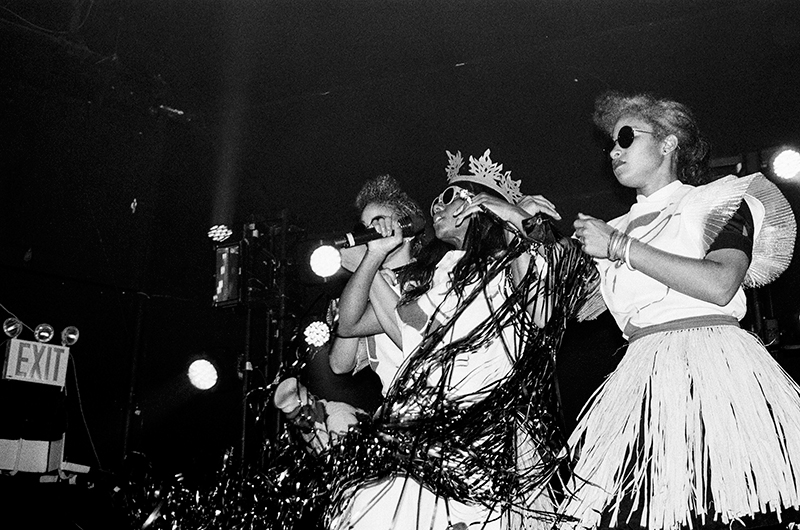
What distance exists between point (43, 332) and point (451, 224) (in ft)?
10.1

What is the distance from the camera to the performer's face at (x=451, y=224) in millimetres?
2484

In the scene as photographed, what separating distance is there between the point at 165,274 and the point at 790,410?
4.21 m

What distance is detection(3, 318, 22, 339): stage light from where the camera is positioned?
4648 millimetres

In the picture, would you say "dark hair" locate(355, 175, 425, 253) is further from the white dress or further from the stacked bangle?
the stacked bangle

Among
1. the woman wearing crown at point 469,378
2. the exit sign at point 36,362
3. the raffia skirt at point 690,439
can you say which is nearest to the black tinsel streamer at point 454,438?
the woman wearing crown at point 469,378

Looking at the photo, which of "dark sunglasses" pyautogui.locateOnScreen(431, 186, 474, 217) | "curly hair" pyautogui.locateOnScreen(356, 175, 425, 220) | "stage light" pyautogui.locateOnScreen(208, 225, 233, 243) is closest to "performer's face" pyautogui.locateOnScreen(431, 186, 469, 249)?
"dark sunglasses" pyautogui.locateOnScreen(431, 186, 474, 217)

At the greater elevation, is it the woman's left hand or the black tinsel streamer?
the woman's left hand

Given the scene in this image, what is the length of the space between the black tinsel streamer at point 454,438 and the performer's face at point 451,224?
0.28 metres

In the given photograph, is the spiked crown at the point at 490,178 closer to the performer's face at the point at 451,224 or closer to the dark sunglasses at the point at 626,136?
the performer's face at the point at 451,224

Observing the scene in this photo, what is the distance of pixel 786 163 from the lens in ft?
12.2

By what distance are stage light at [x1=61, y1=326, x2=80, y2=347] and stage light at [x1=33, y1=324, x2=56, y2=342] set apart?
7cm

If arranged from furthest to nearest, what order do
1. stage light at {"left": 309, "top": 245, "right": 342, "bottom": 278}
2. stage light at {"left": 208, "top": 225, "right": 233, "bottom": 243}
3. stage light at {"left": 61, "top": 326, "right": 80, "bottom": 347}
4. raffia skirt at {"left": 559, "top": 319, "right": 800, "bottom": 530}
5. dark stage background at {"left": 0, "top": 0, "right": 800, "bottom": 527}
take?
stage light at {"left": 208, "top": 225, "right": 233, "bottom": 243}
stage light at {"left": 61, "top": 326, "right": 80, "bottom": 347}
dark stage background at {"left": 0, "top": 0, "right": 800, "bottom": 527}
stage light at {"left": 309, "top": 245, "right": 342, "bottom": 278}
raffia skirt at {"left": 559, "top": 319, "right": 800, "bottom": 530}

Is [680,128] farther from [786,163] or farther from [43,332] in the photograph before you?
[43,332]

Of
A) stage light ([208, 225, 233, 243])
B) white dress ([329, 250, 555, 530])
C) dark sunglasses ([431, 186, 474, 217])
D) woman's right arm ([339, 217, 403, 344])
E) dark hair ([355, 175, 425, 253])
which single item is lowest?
white dress ([329, 250, 555, 530])
